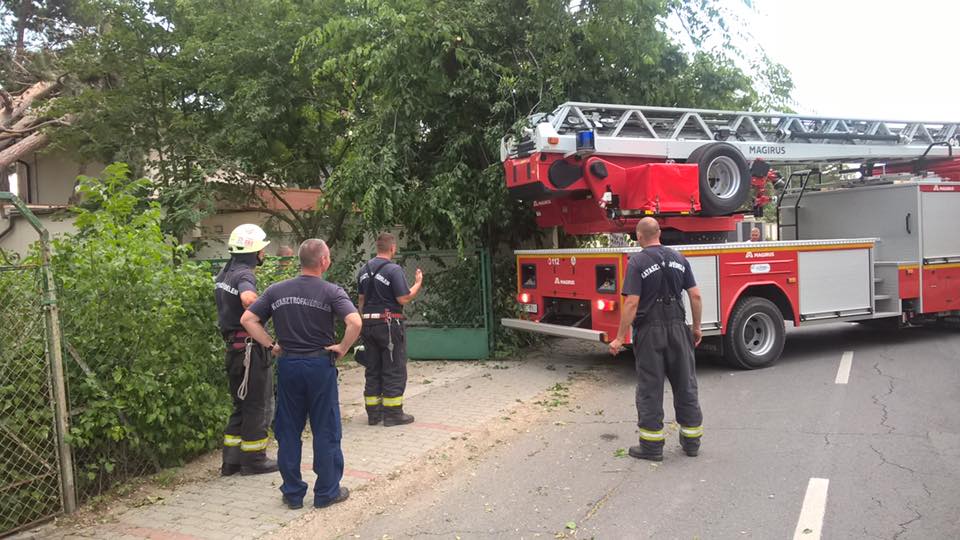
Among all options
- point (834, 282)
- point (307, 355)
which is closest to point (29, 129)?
point (307, 355)

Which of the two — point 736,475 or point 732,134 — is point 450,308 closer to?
point 732,134

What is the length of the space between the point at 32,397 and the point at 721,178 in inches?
321

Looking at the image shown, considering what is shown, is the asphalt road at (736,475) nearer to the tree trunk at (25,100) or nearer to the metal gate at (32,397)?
the metal gate at (32,397)

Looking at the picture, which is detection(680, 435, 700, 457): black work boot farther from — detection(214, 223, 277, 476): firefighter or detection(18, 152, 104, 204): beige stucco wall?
detection(18, 152, 104, 204): beige stucco wall

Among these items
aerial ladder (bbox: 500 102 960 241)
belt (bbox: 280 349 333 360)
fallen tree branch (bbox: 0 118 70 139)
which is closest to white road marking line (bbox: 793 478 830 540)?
belt (bbox: 280 349 333 360)

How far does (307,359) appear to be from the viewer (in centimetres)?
468

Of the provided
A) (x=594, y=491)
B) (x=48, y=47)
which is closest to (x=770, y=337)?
(x=594, y=491)

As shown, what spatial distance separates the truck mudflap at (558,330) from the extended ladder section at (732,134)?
2.19m

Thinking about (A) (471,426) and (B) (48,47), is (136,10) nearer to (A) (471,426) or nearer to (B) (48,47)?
(B) (48,47)

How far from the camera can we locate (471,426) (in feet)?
22.2

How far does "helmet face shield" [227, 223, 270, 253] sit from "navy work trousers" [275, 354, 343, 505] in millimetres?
1075

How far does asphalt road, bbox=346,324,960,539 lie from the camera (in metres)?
4.42

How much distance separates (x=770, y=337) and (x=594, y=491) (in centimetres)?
531

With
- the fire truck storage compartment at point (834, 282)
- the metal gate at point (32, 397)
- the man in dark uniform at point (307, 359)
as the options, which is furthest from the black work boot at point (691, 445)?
the fire truck storage compartment at point (834, 282)
